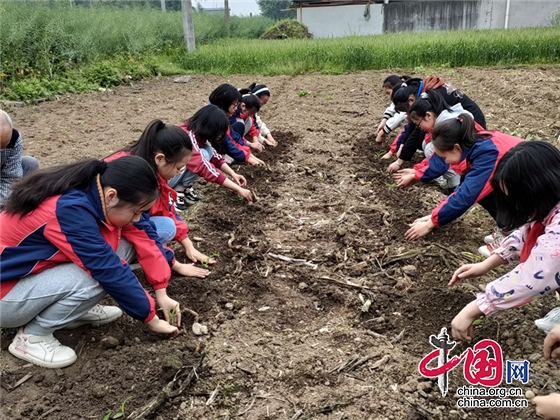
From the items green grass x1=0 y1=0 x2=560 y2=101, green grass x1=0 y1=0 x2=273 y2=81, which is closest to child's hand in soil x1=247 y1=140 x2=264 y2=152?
green grass x1=0 y1=0 x2=560 y2=101

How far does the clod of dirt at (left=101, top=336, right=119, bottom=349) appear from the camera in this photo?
8.03 feet

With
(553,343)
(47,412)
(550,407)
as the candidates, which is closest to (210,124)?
(47,412)

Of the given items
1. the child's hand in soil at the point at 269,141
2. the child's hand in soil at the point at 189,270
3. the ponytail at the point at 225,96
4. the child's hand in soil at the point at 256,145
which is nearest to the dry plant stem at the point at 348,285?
the child's hand in soil at the point at 189,270

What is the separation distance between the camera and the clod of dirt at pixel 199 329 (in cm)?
261

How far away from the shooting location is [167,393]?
2.16 meters

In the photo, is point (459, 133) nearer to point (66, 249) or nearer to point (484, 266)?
point (484, 266)

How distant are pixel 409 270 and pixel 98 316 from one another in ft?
6.30

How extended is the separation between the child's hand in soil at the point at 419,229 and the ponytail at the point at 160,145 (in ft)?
5.56

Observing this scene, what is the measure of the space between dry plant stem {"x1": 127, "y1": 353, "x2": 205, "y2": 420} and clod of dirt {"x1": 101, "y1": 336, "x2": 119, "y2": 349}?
40 centimetres

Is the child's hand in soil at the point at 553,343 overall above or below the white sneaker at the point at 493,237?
above

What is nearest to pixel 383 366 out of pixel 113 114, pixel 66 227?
pixel 66 227

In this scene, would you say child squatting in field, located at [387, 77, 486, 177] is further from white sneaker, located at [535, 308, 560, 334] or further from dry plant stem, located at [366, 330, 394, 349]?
dry plant stem, located at [366, 330, 394, 349]

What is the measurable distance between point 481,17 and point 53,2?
16.7m

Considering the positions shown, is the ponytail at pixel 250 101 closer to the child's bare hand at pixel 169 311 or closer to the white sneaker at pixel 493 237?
the white sneaker at pixel 493 237
